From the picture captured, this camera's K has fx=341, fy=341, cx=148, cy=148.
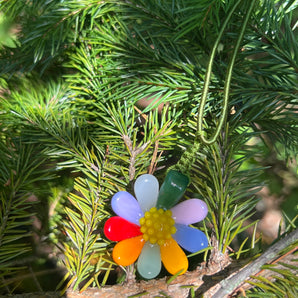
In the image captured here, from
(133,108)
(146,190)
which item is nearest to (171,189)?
(146,190)

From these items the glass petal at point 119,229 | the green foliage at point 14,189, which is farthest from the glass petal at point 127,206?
the green foliage at point 14,189

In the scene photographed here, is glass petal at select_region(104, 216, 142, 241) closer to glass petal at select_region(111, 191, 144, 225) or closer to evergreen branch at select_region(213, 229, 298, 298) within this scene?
glass petal at select_region(111, 191, 144, 225)

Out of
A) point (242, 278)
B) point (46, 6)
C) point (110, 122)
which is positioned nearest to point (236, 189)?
point (242, 278)

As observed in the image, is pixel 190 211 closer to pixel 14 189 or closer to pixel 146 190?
pixel 146 190

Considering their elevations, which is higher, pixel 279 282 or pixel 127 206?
pixel 127 206

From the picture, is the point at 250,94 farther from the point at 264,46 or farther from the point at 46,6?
the point at 46,6

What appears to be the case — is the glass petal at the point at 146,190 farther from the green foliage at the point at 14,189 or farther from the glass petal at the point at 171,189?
the green foliage at the point at 14,189
